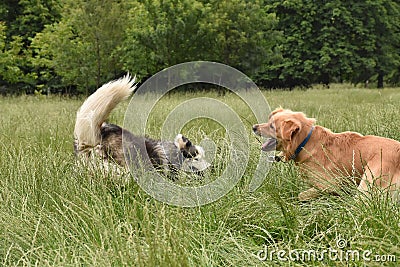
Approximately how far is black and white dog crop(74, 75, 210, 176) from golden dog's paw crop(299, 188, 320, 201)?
3.61 feet

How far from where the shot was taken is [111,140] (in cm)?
432

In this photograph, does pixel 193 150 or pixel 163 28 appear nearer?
pixel 193 150

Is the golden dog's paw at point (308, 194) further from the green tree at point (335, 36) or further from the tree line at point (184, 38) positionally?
the green tree at point (335, 36)

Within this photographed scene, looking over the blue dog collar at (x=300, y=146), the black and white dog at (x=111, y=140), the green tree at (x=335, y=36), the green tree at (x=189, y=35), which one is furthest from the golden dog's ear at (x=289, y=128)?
the green tree at (x=335, y=36)

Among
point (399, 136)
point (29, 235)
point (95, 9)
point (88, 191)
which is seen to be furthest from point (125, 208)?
point (95, 9)

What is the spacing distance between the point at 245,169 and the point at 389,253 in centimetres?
178

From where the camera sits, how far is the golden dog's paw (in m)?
3.20

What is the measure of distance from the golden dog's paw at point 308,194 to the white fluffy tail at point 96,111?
195cm

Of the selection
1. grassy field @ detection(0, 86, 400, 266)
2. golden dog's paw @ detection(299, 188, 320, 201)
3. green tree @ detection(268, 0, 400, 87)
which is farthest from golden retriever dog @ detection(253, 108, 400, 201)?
green tree @ detection(268, 0, 400, 87)

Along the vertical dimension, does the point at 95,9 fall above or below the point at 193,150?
above

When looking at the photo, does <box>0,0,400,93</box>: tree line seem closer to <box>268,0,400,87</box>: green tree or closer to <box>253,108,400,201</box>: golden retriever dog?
<box>268,0,400,87</box>: green tree

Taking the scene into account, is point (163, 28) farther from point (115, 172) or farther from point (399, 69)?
point (399, 69)

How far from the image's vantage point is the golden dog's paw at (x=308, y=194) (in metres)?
3.20

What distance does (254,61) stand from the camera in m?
21.5
